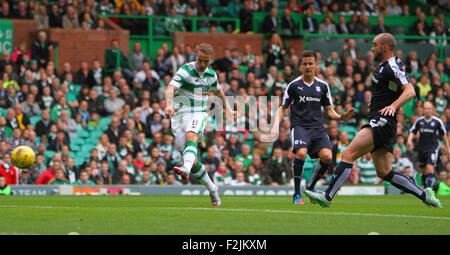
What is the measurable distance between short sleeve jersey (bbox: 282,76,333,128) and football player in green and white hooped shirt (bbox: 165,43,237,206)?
5.88 ft

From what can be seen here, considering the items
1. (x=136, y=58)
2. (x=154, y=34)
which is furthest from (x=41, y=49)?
(x=154, y=34)

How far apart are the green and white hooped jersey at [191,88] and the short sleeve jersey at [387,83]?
2393 mm

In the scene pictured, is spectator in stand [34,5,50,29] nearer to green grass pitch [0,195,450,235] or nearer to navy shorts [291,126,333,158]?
navy shorts [291,126,333,158]

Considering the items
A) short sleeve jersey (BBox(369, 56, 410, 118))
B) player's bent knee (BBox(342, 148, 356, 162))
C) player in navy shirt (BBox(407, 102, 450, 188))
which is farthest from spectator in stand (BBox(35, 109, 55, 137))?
short sleeve jersey (BBox(369, 56, 410, 118))

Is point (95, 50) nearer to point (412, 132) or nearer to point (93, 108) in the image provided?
point (93, 108)

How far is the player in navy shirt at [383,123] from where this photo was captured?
10.7 meters

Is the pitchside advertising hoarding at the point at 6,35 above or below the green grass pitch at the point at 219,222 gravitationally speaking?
above

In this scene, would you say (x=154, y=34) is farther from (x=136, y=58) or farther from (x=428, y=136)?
(x=428, y=136)

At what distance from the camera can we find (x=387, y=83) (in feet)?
35.5

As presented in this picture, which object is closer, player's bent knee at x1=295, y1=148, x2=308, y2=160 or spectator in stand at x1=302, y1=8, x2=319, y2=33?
player's bent knee at x1=295, y1=148, x2=308, y2=160

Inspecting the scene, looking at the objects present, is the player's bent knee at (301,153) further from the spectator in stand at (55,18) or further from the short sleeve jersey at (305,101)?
the spectator in stand at (55,18)

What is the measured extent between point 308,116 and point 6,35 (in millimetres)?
13859

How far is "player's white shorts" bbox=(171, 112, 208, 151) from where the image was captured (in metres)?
11.6

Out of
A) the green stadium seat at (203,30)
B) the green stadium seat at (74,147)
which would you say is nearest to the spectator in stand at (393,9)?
the green stadium seat at (203,30)
